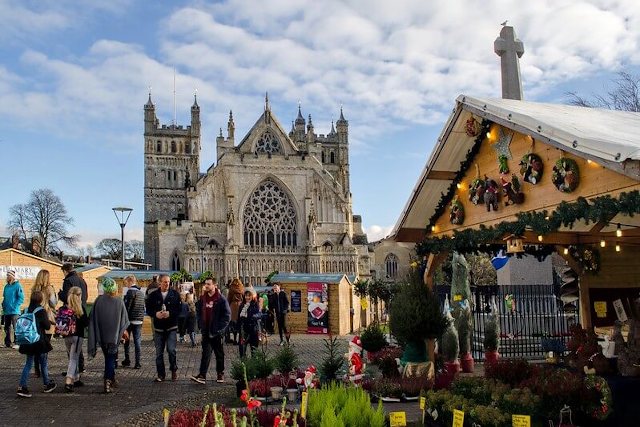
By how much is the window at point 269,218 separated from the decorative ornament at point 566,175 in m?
43.2

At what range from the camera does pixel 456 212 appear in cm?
840

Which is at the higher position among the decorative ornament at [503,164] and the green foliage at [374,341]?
the decorative ornament at [503,164]

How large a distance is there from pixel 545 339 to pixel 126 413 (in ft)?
27.3

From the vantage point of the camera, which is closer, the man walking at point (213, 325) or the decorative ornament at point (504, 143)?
the decorative ornament at point (504, 143)

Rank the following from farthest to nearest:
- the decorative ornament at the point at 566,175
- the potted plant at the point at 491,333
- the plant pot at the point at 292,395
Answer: the potted plant at the point at 491,333 < the plant pot at the point at 292,395 < the decorative ornament at the point at 566,175

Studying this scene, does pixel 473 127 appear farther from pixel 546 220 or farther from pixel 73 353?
pixel 73 353

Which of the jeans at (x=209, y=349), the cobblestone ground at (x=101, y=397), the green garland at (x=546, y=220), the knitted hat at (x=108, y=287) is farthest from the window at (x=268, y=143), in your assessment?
the green garland at (x=546, y=220)

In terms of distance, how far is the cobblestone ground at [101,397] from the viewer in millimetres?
7367

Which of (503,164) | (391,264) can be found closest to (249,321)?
(503,164)

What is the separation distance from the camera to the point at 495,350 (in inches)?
451

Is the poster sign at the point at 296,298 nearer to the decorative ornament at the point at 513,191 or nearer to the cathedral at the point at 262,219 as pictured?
the decorative ornament at the point at 513,191

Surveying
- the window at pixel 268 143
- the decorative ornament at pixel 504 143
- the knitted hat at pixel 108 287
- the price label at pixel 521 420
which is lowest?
the price label at pixel 521 420

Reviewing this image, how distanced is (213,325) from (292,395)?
213 cm

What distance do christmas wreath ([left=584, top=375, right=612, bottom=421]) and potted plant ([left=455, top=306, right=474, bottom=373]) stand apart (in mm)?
5019
